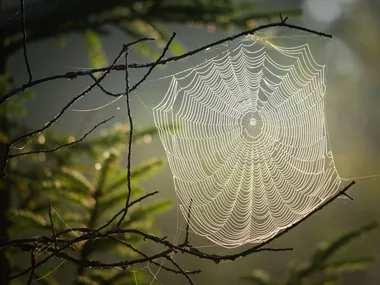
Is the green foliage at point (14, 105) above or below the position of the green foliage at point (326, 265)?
above

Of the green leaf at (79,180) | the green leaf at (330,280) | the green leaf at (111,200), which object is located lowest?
the green leaf at (330,280)

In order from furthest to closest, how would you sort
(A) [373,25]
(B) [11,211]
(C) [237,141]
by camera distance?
(A) [373,25] → (C) [237,141] → (B) [11,211]

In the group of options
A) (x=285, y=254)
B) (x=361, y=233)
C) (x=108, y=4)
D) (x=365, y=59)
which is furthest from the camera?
(x=365, y=59)

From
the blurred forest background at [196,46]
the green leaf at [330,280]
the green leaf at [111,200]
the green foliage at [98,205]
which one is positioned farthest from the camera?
the blurred forest background at [196,46]

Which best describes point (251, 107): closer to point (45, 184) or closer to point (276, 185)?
point (276, 185)

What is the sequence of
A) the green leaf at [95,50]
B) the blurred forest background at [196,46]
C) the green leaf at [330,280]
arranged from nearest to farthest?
the green leaf at [330,280], the blurred forest background at [196,46], the green leaf at [95,50]

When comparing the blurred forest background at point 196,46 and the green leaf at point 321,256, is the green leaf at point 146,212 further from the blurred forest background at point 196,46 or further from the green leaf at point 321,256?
the green leaf at point 321,256

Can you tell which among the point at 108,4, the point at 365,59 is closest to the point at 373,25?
the point at 365,59

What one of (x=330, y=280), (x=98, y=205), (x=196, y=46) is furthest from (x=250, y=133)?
Answer: (x=196, y=46)

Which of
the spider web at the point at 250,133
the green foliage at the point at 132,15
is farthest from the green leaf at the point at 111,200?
the spider web at the point at 250,133
